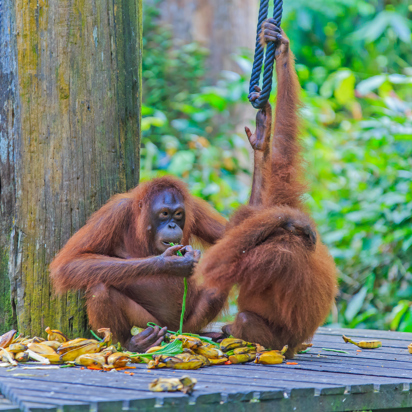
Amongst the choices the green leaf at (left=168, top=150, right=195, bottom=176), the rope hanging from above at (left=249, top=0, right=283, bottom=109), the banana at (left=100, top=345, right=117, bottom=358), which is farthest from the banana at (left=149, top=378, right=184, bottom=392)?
the green leaf at (left=168, top=150, right=195, bottom=176)

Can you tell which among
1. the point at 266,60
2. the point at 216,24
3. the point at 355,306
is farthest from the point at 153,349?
the point at 216,24

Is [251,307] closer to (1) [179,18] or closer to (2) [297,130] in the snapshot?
(2) [297,130]

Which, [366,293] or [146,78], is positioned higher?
[146,78]

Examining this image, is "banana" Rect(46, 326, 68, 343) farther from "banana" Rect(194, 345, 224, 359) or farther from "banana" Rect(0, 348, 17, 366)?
"banana" Rect(194, 345, 224, 359)

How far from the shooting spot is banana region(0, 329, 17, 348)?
2.79 meters

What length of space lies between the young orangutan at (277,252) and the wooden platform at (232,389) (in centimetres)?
24

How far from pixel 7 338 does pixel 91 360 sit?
24.5 inches

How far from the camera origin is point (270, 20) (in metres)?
3.08

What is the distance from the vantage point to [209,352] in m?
2.69

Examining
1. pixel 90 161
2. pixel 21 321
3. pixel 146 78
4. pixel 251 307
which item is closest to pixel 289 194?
pixel 251 307

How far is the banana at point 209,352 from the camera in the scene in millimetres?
2671

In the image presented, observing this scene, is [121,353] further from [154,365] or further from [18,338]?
[18,338]

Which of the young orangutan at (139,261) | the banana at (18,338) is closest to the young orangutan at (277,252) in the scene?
the young orangutan at (139,261)

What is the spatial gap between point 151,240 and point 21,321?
2.65ft
